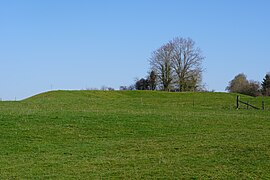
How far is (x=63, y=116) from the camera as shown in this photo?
29.0 metres

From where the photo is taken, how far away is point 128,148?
717 inches

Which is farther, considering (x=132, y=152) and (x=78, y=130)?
(x=78, y=130)

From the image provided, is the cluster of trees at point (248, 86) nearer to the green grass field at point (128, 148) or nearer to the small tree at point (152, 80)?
the small tree at point (152, 80)

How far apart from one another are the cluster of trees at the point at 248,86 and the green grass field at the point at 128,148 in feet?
267

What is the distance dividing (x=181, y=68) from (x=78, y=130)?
242 ft

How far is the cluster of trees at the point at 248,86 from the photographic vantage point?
10894 centimetres

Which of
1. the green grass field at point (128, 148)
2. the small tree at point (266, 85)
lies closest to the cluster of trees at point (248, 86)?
the small tree at point (266, 85)

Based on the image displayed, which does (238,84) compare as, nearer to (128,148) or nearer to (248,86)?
(248,86)

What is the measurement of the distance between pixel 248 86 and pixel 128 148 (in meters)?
104

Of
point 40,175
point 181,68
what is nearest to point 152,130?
point 40,175

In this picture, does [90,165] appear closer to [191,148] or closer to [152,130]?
[191,148]

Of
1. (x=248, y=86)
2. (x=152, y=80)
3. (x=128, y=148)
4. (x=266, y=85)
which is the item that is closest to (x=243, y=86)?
(x=248, y=86)

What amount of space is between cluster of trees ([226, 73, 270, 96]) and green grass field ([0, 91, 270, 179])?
81.3 metres

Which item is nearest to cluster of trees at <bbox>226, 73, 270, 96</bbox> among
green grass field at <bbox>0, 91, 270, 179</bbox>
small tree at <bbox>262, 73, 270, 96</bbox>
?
small tree at <bbox>262, 73, 270, 96</bbox>
